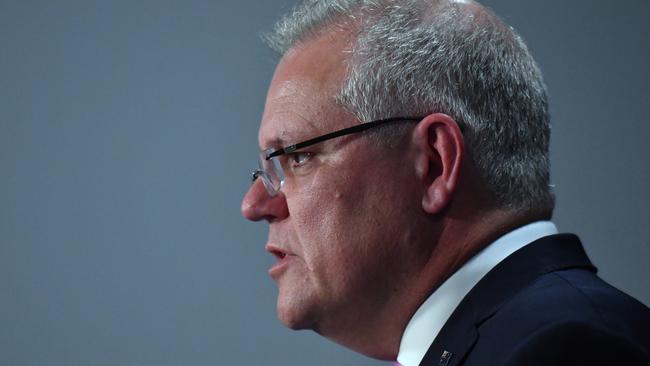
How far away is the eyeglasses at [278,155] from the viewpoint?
119 centimetres

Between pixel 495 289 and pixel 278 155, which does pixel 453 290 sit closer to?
pixel 495 289

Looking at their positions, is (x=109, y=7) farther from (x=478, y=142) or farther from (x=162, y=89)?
(x=478, y=142)

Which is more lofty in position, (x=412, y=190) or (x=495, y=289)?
(x=412, y=190)

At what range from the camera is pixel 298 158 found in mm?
1249

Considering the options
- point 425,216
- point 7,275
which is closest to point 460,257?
point 425,216

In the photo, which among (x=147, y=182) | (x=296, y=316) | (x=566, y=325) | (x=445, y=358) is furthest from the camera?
(x=147, y=182)

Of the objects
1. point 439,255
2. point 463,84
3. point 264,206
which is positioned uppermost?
point 463,84

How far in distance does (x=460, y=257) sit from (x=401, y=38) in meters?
0.34

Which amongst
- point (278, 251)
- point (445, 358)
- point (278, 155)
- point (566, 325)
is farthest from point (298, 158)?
point (566, 325)

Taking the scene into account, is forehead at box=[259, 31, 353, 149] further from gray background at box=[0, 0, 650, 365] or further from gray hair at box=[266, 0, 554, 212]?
gray background at box=[0, 0, 650, 365]

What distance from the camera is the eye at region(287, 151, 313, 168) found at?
4.05 feet

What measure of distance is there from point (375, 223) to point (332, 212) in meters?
0.07

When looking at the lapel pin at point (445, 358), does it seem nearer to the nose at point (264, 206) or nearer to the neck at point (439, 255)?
the neck at point (439, 255)

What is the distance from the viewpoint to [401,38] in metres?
1.22
